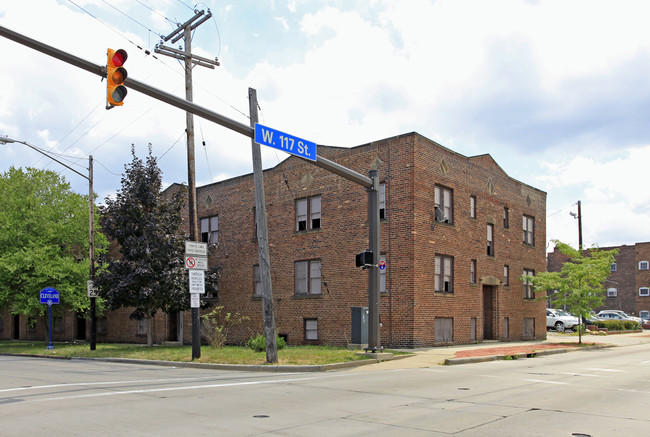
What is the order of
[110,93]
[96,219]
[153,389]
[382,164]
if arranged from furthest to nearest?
1. [96,219]
2. [382,164]
3. [153,389]
4. [110,93]

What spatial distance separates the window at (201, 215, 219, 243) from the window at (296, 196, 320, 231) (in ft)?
19.8

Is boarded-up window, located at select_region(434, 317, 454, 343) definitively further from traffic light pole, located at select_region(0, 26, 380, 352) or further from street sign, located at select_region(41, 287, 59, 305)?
street sign, located at select_region(41, 287, 59, 305)

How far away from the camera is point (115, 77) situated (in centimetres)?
1023

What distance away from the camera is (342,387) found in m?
12.0

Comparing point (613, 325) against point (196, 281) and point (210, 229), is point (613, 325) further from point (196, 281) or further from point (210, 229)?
point (196, 281)

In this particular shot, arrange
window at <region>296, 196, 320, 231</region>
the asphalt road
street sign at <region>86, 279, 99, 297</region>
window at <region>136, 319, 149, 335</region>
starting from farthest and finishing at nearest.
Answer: window at <region>136, 319, 149, 335</region>, window at <region>296, 196, 320, 231</region>, street sign at <region>86, 279, 99, 297</region>, the asphalt road

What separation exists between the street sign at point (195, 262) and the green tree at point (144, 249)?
6.11 meters

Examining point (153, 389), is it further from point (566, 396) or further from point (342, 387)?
point (566, 396)

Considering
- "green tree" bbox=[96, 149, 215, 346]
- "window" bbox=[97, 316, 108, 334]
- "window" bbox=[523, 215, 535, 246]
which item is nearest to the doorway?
"window" bbox=[523, 215, 535, 246]

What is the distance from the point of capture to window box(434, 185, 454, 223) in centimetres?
2486

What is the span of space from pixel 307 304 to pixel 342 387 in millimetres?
14362

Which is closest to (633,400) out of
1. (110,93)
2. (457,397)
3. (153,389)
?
(457,397)

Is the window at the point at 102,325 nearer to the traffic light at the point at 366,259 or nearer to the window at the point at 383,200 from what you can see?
the window at the point at 383,200

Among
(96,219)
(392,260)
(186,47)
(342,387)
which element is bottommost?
(342,387)
